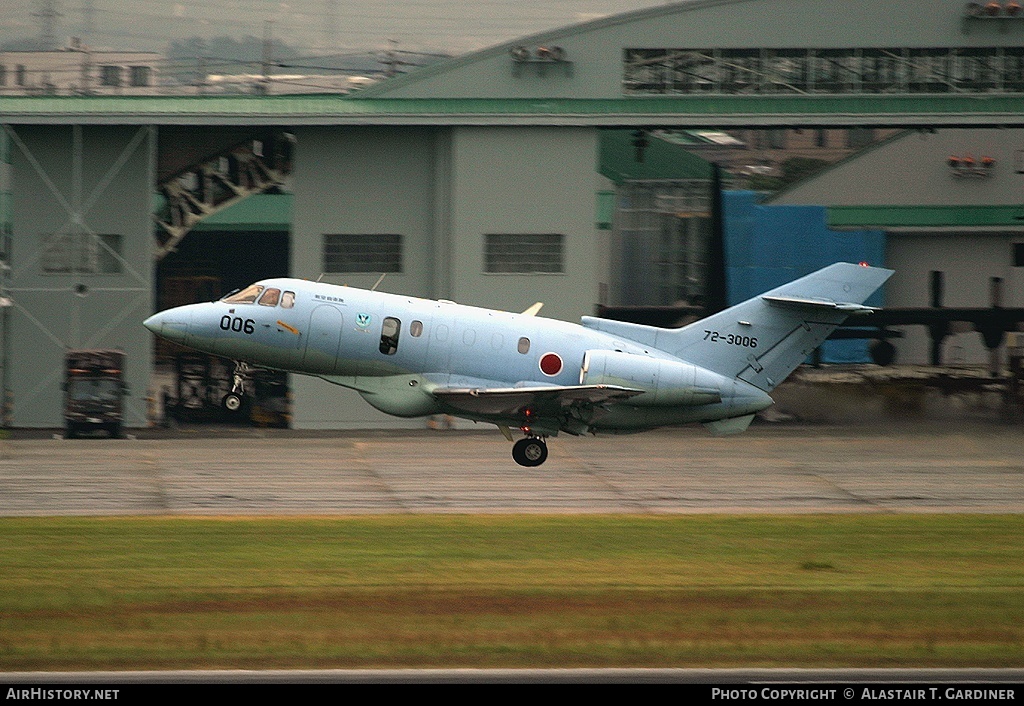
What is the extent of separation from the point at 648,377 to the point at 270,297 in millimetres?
8170

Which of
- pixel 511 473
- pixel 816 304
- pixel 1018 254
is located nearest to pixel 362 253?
pixel 511 473

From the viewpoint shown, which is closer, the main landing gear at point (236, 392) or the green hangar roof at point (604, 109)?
the main landing gear at point (236, 392)

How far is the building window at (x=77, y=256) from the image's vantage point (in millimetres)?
37531

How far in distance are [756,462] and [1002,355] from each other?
78.7ft

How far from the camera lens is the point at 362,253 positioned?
38.8 metres

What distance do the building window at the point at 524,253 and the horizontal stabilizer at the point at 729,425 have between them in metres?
11.8

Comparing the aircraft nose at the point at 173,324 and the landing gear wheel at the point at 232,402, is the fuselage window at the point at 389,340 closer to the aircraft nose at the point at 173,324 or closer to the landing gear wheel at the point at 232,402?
the landing gear wheel at the point at 232,402

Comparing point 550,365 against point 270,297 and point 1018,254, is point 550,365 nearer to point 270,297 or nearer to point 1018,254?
point 270,297

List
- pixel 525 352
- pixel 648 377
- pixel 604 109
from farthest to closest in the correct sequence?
pixel 604 109 < pixel 525 352 < pixel 648 377

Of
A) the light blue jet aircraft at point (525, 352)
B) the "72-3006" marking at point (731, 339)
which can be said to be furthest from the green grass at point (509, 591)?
the "72-3006" marking at point (731, 339)

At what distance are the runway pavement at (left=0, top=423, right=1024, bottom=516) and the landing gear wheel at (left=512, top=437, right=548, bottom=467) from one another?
226 mm

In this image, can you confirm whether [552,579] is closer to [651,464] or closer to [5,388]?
[651,464]

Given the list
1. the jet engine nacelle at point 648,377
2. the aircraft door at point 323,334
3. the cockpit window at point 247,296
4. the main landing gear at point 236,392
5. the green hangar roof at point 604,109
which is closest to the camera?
the aircraft door at point 323,334

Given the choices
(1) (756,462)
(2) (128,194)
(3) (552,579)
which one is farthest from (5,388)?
(3) (552,579)
